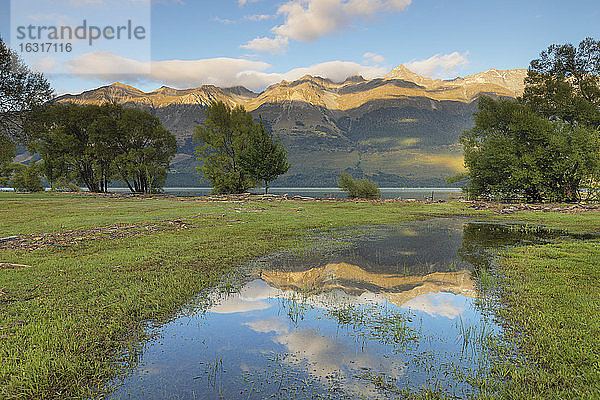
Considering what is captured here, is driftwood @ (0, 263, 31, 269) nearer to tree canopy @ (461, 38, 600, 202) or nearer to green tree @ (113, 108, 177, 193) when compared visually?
tree canopy @ (461, 38, 600, 202)

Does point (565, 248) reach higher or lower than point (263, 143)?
lower

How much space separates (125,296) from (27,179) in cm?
8421

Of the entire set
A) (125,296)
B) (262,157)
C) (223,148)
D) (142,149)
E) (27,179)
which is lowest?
(125,296)

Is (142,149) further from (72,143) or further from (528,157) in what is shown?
(528,157)

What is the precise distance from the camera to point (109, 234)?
16391 millimetres

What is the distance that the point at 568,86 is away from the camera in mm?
37594

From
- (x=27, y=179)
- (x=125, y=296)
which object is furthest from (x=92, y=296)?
(x=27, y=179)

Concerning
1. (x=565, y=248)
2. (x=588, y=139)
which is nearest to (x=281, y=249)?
(x=565, y=248)

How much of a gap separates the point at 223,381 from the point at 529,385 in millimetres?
4393

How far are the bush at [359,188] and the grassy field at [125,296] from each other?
37.9 m

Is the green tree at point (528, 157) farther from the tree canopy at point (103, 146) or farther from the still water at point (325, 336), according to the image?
the tree canopy at point (103, 146)

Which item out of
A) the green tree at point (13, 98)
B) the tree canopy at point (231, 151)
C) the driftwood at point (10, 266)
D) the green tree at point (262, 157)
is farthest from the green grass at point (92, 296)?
the tree canopy at point (231, 151)

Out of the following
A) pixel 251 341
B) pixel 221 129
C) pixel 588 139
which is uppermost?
pixel 221 129

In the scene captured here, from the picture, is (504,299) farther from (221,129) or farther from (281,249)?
(221,129)
